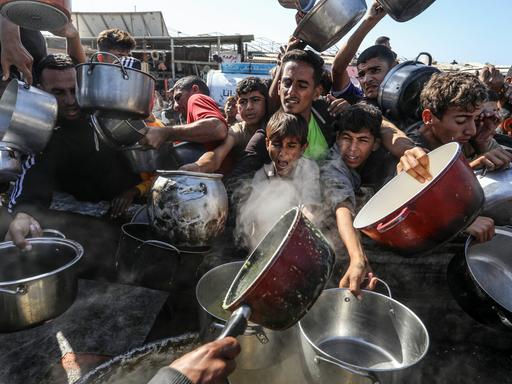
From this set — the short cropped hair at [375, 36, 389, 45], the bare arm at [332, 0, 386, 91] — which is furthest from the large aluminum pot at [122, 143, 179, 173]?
the short cropped hair at [375, 36, 389, 45]

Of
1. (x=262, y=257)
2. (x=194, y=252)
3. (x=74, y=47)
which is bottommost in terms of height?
(x=194, y=252)

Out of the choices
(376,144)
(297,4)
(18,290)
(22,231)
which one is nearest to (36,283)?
(18,290)

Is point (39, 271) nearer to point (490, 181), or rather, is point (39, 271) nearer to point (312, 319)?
point (312, 319)

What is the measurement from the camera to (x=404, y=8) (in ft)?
8.95

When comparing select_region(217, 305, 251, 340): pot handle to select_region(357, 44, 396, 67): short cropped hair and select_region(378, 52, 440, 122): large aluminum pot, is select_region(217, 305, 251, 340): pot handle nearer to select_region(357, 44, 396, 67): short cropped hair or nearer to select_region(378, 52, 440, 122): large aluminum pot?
select_region(378, 52, 440, 122): large aluminum pot

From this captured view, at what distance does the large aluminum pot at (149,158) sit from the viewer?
2854 millimetres

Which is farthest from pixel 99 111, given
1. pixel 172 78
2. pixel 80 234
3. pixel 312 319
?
pixel 172 78

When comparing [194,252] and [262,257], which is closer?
[262,257]

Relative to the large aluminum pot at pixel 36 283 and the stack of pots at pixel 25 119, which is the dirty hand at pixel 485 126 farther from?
the stack of pots at pixel 25 119

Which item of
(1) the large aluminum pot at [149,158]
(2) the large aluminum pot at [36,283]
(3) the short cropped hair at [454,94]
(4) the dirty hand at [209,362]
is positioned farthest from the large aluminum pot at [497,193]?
(2) the large aluminum pot at [36,283]

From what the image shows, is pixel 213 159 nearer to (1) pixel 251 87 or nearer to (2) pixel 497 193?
(1) pixel 251 87

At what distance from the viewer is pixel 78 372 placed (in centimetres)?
206

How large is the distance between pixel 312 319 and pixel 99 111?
193cm

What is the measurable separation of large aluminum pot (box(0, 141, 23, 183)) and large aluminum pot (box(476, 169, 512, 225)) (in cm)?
293
